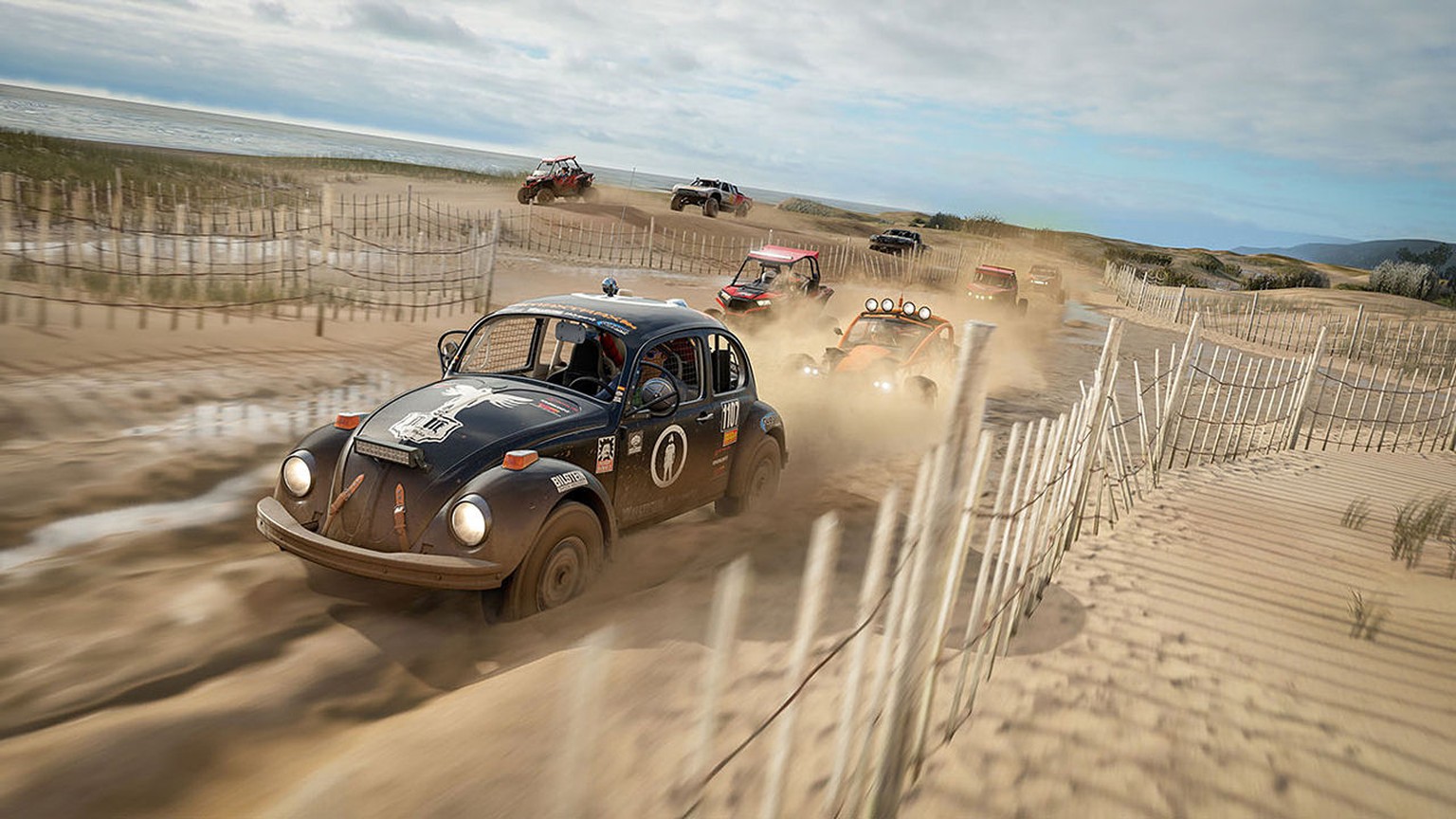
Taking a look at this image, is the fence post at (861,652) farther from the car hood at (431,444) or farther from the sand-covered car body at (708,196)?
the sand-covered car body at (708,196)

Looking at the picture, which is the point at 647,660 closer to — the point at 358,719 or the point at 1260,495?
the point at 358,719

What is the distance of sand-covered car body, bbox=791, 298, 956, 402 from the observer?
10922 mm

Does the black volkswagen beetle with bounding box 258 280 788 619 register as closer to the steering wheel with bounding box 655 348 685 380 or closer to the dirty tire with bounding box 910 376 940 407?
the steering wheel with bounding box 655 348 685 380

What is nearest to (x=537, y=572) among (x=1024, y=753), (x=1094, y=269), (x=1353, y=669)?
(x=1024, y=753)

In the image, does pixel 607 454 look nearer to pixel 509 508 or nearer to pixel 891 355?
pixel 509 508

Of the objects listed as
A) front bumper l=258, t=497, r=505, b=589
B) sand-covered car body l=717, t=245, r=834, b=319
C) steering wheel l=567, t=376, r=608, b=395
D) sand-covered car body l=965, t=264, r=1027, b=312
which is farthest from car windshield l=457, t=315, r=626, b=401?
sand-covered car body l=965, t=264, r=1027, b=312

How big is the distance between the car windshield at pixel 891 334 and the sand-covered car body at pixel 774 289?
3.80 metres

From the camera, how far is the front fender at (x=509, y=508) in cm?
435

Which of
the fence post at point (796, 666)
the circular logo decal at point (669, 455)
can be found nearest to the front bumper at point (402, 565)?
the circular logo decal at point (669, 455)

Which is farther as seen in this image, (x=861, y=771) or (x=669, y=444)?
(x=669, y=444)

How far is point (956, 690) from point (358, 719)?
267 cm

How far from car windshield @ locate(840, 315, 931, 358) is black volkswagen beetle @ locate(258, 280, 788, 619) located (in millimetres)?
5462

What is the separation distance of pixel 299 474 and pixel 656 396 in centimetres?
228

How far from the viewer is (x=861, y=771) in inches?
104
